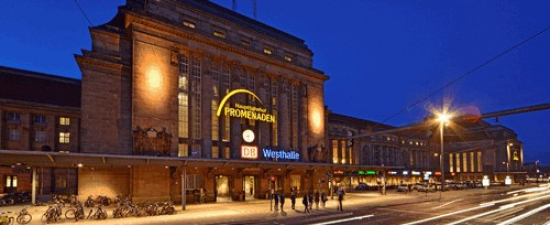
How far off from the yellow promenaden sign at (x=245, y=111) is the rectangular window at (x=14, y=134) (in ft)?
113

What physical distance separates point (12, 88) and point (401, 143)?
88094 mm

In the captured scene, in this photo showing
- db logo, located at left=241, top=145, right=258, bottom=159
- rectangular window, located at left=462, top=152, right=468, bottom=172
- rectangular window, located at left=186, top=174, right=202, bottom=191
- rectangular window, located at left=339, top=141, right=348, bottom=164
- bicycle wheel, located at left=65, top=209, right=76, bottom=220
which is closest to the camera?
bicycle wheel, located at left=65, top=209, right=76, bottom=220

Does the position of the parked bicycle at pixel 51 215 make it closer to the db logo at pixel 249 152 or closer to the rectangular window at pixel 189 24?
the db logo at pixel 249 152

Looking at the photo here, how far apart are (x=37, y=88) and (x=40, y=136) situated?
807 cm

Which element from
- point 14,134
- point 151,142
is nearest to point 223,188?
point 151,142

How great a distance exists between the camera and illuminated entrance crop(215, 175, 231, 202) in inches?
1797

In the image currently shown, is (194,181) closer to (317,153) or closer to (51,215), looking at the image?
(51,215)

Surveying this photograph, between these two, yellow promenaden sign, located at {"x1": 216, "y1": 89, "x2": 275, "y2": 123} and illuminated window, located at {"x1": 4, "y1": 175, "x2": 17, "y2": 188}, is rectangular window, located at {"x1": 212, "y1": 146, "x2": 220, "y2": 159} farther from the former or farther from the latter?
illuminated window, located at {"x1": 4, "y1": 175, "x2": 17, "y2": 188}

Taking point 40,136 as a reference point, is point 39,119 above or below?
above

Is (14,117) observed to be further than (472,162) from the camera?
No

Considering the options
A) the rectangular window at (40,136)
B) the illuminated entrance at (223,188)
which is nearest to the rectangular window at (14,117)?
the rectangular window at (40,136)

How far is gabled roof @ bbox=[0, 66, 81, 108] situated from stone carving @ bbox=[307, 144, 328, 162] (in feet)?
130

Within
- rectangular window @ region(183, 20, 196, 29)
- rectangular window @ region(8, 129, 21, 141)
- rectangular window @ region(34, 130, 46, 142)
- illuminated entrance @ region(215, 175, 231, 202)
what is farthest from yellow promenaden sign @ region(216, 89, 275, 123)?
rectangular window @ region(8, 129, 21, 141)

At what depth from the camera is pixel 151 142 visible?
40000 mm
